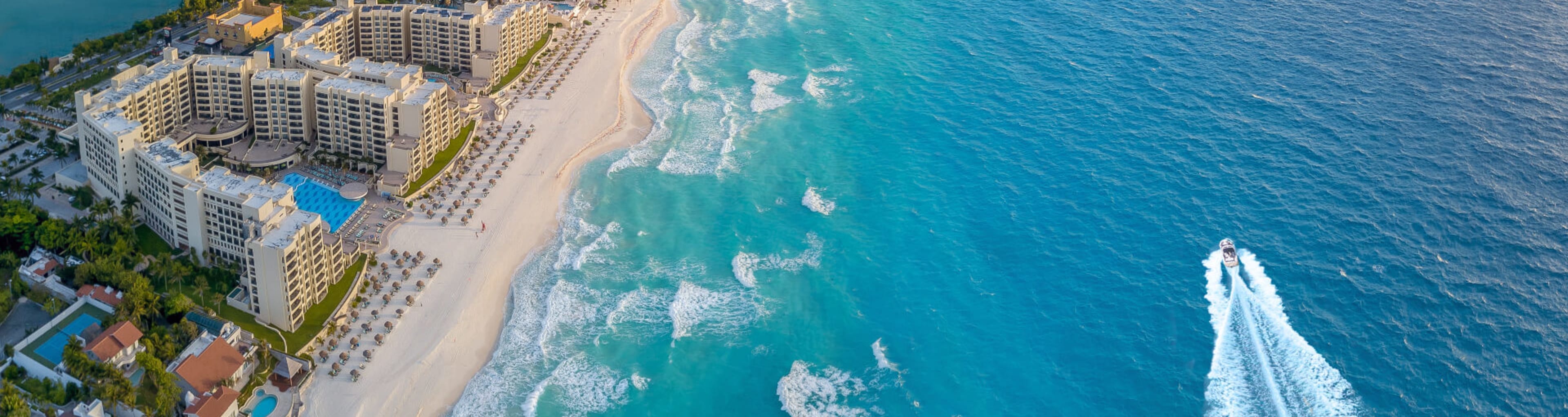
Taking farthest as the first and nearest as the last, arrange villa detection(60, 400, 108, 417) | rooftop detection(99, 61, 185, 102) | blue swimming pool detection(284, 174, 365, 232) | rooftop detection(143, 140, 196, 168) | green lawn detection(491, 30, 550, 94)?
green lawn detection(491, 30, 550, 94) → blue swimming pool detection(284, 174, 365, 232) → rooftop detection(99, 61, 185, 102) → rooftop detection(143, 140, 196, 168) → villa detection(60, 400, 108, 417)

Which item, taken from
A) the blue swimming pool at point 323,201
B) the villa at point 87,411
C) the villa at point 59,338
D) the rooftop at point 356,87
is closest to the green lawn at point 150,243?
the villa at point 59,338

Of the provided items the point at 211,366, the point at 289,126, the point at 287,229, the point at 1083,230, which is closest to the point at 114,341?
the point at 211,366

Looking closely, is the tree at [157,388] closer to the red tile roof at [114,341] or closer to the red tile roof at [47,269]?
the red tile roof at [114,341]

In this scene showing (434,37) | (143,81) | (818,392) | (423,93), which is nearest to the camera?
(818,392)

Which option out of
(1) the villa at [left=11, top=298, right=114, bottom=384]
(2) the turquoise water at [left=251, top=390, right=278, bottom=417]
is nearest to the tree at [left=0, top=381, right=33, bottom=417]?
(1) the villa at [left=11, top=298, right=114, bottom=384]

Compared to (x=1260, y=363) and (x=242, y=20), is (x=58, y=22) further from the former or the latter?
(x=1260, y=363)

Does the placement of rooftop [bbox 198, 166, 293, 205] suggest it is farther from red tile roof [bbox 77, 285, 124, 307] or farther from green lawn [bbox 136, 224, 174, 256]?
red tile roof [bbox 77, 285, 124, 307]

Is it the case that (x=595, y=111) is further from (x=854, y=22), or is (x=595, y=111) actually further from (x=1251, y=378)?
(x=1251, y=378)
